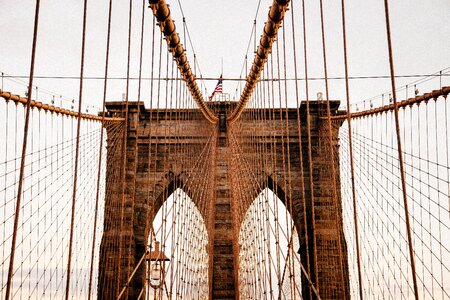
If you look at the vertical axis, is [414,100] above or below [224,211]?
above

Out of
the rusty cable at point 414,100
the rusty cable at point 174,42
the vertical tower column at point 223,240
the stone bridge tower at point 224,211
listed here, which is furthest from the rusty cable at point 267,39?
the vertical tower column at point 223,240

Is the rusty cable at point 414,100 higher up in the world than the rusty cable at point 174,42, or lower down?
lower down

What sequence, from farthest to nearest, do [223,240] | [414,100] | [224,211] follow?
[224,211] < [223,240] < [414,100]

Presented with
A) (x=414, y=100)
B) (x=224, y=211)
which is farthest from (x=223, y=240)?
(x=414, y=100)

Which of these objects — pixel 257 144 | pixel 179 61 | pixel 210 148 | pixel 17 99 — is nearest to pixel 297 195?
pixel 257 144

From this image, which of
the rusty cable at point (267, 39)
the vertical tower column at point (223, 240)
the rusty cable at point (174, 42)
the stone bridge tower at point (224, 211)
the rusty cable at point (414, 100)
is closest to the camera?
the rusty cable at point (174, 42)

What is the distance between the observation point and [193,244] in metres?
9.81

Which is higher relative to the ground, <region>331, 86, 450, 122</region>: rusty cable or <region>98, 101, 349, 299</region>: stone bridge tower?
<region>331, 86, 450, 122</region>: rusty cable

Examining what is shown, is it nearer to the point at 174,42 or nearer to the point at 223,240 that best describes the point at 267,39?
the point at 174,42

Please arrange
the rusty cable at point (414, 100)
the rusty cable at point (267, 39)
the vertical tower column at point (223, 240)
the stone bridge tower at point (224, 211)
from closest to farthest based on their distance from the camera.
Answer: the rusty cable at point (267, 39), the rusty cable at point (414, 100), the stone bridge tower at point (224, 211), the vertical tower column at point (223, 240)

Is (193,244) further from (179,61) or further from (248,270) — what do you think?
(179,61)

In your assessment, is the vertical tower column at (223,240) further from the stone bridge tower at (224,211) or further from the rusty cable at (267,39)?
the rusty cable at (267,39)

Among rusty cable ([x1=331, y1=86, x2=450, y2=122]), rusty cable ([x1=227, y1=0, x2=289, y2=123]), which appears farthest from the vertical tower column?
rusty cable ([x1=227, y1=0, x2=289, y2=123])

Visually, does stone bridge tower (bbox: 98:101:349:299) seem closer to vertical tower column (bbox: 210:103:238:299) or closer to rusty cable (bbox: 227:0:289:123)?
vertical tower column (bbox: 210:103:238:299)
